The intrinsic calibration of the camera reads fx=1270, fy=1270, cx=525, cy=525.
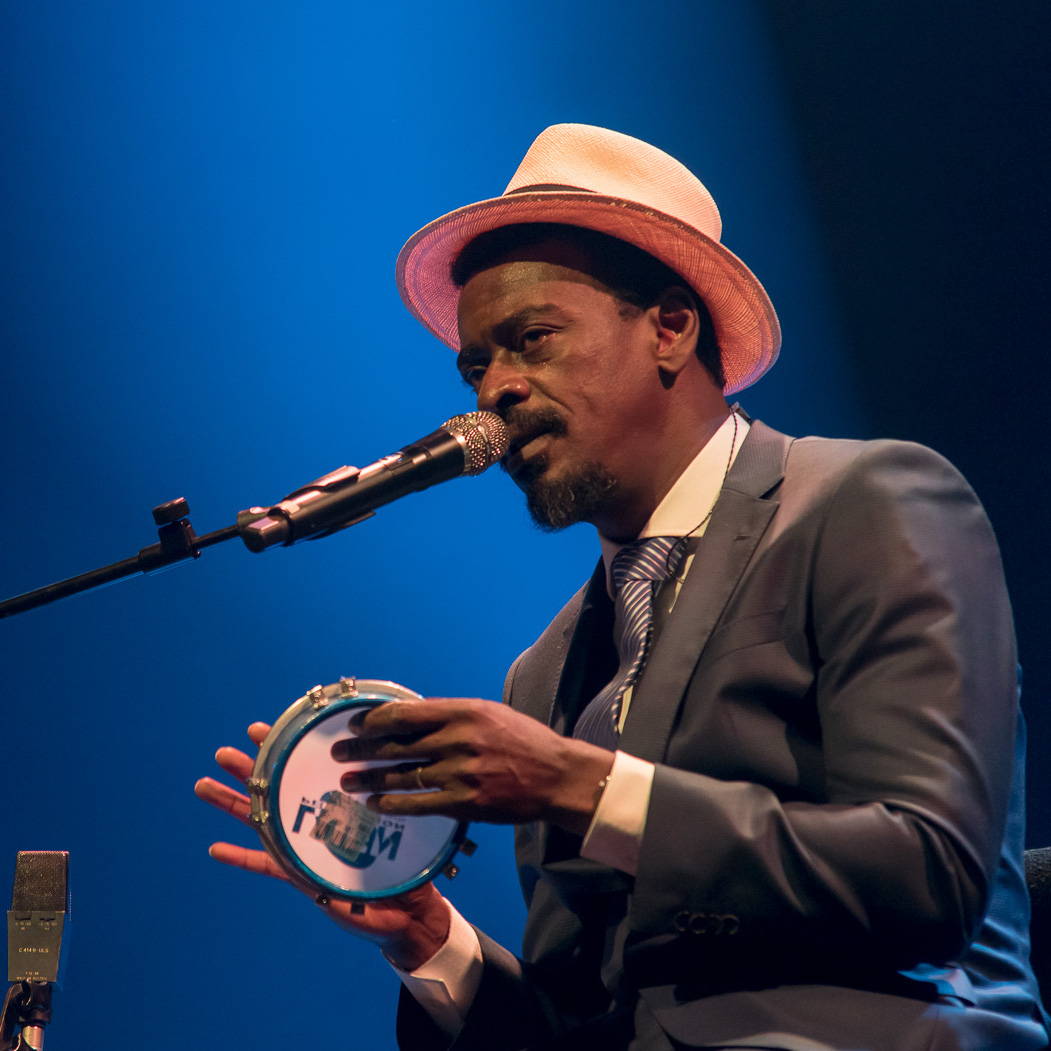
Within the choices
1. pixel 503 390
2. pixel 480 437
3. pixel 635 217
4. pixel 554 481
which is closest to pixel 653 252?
pixel 635 217

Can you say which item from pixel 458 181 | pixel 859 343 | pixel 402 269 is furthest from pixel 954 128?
pixel 402 269

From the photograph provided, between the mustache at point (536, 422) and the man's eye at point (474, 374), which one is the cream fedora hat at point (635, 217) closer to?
the man's eye at point (474, 374)

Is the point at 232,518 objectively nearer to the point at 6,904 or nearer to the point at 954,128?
the point at 6,904

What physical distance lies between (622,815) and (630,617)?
684 millimetres

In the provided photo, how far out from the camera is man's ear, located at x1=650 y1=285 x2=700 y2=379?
2.83 metres

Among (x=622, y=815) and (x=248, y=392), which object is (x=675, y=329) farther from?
(x=622, y=815)

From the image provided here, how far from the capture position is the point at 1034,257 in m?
3.44

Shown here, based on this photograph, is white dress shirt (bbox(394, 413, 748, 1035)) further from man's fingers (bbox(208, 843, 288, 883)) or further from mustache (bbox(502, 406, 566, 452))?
man's fingers (bbox(208, 843, 288, 883))

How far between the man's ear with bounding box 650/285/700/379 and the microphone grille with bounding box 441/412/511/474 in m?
0.55

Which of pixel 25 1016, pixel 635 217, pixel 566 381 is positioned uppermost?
pixel 635 217

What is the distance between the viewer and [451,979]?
249cm

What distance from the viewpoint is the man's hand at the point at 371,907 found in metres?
2.24

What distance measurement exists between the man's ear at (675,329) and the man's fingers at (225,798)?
1277mm

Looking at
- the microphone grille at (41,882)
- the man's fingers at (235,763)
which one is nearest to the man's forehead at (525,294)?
the man's fingers at (235,763)
